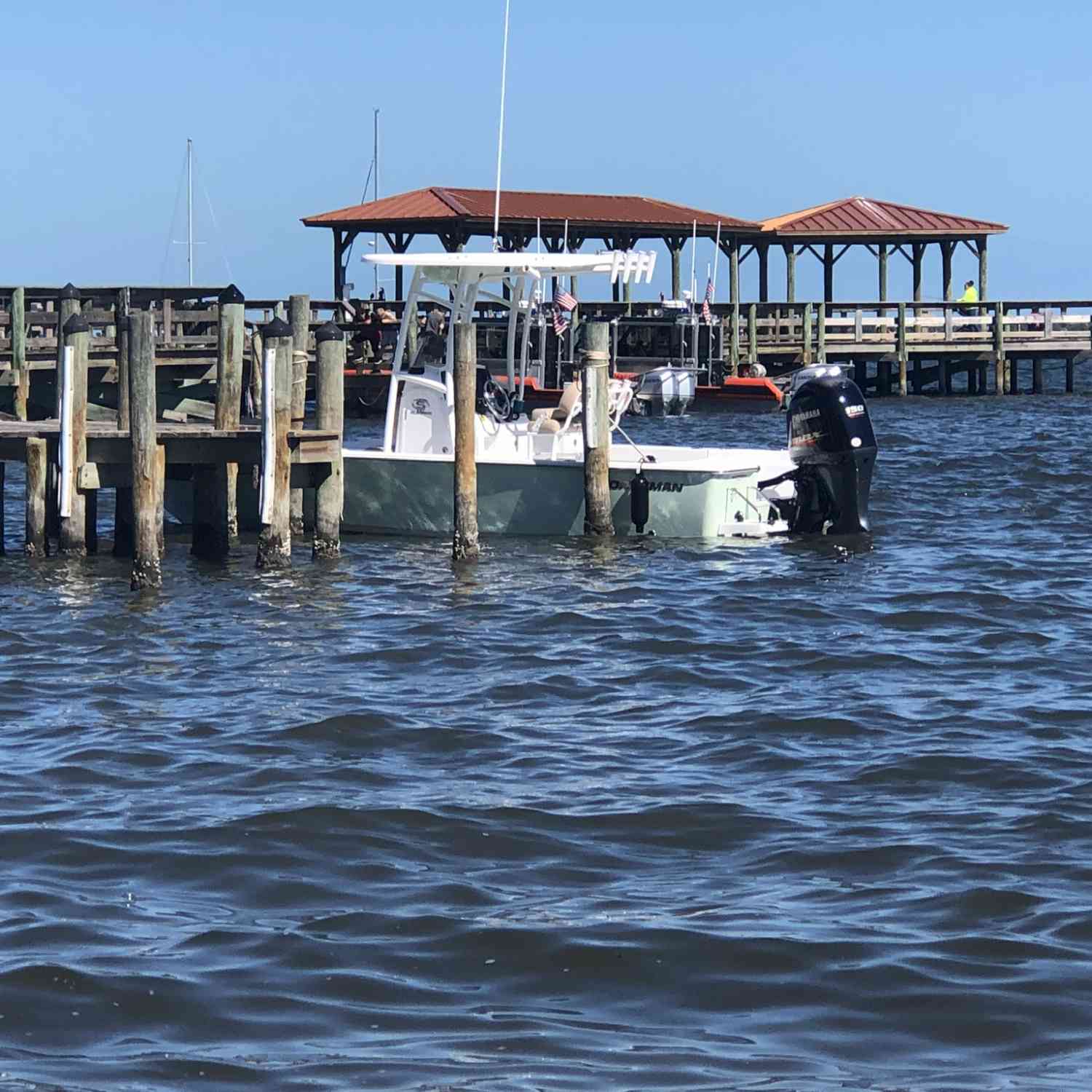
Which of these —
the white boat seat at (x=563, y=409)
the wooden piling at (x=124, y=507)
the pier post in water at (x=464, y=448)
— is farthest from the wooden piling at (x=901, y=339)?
the pier post in water at (x=464, y=448)

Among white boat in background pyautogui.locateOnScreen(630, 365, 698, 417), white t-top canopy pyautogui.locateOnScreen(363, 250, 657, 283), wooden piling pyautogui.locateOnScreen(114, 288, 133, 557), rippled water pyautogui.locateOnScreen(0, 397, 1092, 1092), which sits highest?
→ white t-top canopy pyautogui.locateOnScreen(363, 250, 657, 283)

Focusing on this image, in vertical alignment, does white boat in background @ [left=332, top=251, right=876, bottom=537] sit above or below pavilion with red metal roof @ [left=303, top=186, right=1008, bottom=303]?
below

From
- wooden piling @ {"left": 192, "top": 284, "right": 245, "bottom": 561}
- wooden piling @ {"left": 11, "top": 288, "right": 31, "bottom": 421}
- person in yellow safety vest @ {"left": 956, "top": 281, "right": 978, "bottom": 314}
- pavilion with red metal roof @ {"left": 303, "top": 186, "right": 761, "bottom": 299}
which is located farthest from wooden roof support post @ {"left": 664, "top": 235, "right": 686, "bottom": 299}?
wooden piling @ {"left": 192, "top": 284, "right": 245, "bottom": 561}

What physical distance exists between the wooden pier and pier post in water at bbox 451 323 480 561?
37.6 inches

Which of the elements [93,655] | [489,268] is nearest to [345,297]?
[489,268]

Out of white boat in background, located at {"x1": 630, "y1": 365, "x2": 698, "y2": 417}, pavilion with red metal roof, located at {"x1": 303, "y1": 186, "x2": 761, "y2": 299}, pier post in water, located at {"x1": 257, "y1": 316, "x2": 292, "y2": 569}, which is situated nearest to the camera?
pier post in water, located at {"x1": 257, "y1": 316, "x2": 292, "y2": 569}

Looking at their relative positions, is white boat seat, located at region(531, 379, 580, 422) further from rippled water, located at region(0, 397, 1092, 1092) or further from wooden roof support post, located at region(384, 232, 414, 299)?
wooden roof support post, located at region(384, 232, 414, 299)

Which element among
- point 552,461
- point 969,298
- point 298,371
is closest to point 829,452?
point 552,461

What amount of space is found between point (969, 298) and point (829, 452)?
3122 centimetres

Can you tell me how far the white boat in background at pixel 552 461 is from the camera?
1688 centimetres

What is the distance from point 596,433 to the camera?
16406 millimetres

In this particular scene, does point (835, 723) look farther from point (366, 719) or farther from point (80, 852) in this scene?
point (80, 852)

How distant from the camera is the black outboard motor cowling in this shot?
16750 mm

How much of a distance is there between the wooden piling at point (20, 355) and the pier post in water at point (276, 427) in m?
11.4
